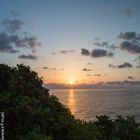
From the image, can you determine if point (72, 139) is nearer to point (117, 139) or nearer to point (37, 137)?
point (37, 137)

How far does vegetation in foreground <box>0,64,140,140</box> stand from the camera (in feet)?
117

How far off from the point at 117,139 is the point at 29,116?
1448cm

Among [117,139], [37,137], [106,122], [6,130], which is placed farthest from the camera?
[106,122]

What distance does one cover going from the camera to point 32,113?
36.0m

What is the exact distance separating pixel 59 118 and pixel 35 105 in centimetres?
377

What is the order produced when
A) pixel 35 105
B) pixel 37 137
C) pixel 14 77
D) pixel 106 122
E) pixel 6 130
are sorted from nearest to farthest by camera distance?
pixel 37 137 → pixel 6 130 → pixel 35 105 → pixel 14 77 → pixel 106 122

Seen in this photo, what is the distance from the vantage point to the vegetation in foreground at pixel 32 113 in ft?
117

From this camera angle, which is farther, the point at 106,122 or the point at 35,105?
the point at 106,122

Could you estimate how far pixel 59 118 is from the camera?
40.0m

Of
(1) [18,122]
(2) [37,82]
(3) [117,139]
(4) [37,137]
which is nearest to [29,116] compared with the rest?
(1) [18,122]

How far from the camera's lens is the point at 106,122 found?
1983 inches

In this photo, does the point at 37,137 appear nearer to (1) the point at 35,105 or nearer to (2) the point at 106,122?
(1) the point at 35,105

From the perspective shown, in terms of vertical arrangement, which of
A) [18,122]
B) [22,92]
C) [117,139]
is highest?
[22,92]

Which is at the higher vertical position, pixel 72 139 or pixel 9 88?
pixel 9 88
